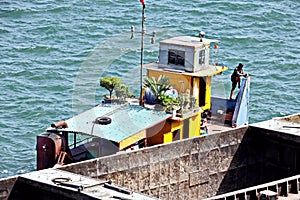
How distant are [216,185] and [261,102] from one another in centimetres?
2343

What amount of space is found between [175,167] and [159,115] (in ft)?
8.03

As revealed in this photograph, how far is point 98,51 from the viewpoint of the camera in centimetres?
6762

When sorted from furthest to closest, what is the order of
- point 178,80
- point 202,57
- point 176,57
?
1. point 202,57
2. point 176,57
3. point 178,80

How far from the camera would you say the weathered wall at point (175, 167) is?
31.9 metres

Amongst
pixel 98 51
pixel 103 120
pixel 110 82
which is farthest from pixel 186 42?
pixel 98 51

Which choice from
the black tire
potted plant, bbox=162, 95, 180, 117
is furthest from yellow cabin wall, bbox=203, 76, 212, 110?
the black tire

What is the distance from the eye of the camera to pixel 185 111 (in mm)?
36781

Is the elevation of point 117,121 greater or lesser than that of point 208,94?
greater

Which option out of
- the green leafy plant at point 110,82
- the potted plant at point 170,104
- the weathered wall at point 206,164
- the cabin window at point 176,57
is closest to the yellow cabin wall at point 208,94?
the cabin window at point 176,57

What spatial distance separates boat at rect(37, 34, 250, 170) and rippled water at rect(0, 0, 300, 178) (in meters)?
6.16

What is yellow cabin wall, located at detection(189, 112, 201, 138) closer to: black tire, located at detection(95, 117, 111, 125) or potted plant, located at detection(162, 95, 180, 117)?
potted plant, located at detection(162, 95, 180, 117)

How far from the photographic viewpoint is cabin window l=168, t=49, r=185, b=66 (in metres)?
39.3

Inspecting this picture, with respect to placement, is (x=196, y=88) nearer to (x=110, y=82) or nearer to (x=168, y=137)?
(x=168, y=137)

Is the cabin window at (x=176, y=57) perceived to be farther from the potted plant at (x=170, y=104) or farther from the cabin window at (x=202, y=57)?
the potted plant at (x=170, y=104)
